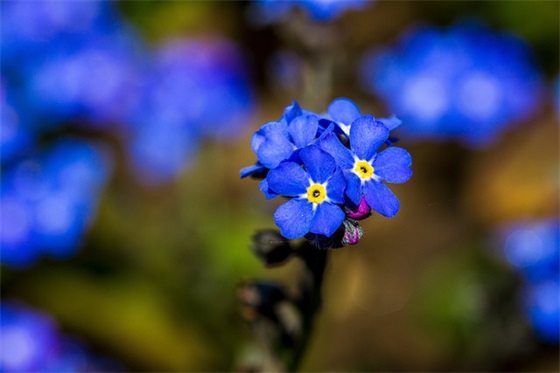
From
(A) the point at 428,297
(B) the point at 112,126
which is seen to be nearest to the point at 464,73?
(A) the point at 428,297

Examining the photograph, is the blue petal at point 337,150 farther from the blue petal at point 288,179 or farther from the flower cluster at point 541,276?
the flower cluster at point 541,276

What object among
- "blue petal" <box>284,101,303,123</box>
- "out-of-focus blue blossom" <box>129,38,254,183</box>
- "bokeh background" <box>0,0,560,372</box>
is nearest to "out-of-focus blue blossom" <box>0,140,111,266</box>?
"bokeh background" <box>0,0,560,372</box>

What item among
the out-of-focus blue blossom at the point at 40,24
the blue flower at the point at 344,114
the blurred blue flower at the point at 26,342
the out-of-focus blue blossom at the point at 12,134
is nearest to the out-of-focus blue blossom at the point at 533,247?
the blue flower at the point at 344,114

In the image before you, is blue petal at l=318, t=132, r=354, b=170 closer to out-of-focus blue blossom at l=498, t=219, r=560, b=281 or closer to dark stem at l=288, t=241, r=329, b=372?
dark stem at l=288, t=241, r=329, b=372

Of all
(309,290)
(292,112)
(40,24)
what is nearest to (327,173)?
(292,112)

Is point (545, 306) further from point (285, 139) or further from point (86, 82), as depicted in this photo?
point (86, 82)

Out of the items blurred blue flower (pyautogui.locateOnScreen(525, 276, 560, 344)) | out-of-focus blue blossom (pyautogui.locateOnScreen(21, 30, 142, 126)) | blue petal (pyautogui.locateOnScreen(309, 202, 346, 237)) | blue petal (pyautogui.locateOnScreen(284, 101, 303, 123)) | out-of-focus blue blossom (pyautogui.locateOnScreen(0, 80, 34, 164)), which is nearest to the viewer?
blue petal (pyautogui.locateOnScreen(309, 202, 346, 237))
